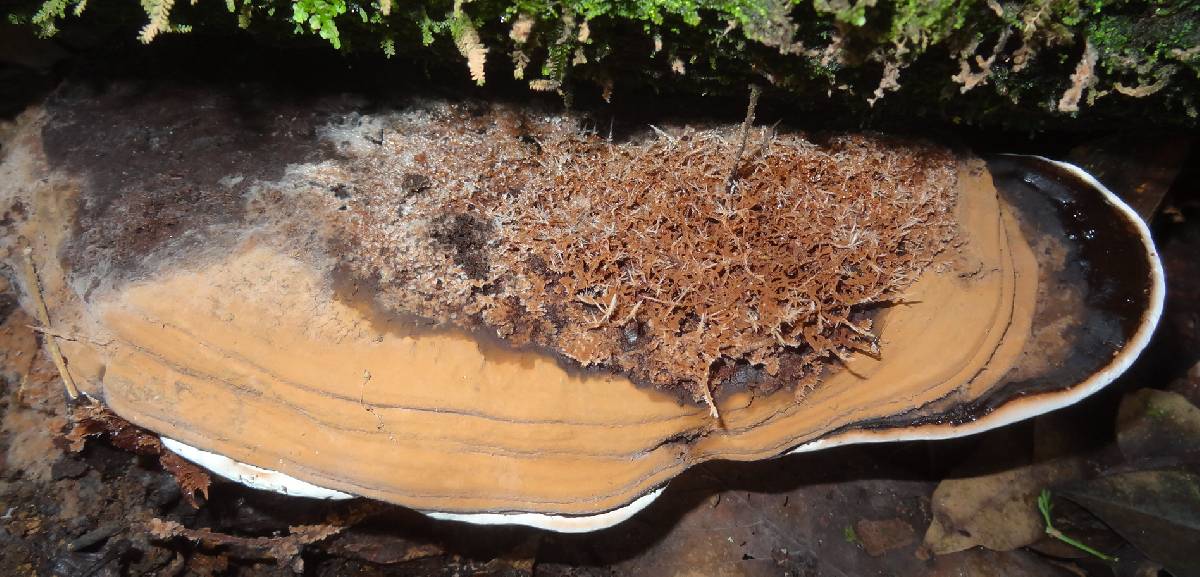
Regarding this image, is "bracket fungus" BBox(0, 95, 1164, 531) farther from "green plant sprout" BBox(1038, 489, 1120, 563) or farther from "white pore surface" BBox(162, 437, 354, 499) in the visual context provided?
"green plant sprout" BBox(1038, 489, 1120, 563)

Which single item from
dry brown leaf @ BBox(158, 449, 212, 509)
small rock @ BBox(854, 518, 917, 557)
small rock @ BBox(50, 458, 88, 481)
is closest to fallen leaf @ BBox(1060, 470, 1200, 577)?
small rock @ BBox(854, 518, 917, 557)

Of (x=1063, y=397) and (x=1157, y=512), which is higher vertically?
(x=1063, y=397)

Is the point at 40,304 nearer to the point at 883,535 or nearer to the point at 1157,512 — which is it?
the point at 883,535

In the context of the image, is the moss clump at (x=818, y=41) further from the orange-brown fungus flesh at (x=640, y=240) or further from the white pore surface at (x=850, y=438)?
the white pore surface at (x=850, y=438)

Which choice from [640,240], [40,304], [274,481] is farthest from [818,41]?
[40,304]

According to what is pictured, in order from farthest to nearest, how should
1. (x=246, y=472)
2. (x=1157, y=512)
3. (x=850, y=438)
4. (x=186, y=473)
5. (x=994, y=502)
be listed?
(x=994, y=502), (x=1157, y=512), (x=186, y=473), (x=850, y=438), (x=246, y=472)

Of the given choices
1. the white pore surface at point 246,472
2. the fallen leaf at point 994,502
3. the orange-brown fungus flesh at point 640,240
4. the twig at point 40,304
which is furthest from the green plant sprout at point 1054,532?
the twig at point 40,304

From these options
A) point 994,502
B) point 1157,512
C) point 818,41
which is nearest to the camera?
point 818,41
